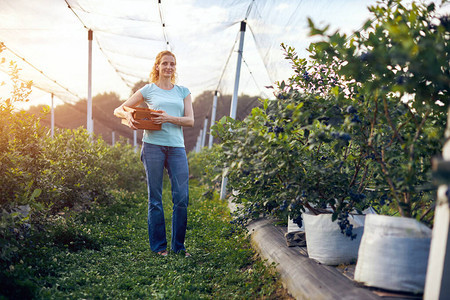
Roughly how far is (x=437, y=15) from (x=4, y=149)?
8.77ft

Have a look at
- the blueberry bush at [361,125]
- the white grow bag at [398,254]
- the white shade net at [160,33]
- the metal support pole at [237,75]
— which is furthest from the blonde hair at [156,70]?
the metal support pole at [237,75]

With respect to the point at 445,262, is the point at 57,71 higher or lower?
higher

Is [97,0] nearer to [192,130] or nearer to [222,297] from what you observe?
[222,297]

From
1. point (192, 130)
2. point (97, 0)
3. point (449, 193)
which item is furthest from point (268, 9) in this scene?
point (192, 130)

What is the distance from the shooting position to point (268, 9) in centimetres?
505

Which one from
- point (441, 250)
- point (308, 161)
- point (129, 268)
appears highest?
point (308, 161)

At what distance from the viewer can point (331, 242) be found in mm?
2227

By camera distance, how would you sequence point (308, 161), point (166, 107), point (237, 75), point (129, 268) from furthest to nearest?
point (237, 75) → point (166, 107) → point (129, 268) → point (308, 161)

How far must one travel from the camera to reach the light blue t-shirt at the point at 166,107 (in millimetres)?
3172

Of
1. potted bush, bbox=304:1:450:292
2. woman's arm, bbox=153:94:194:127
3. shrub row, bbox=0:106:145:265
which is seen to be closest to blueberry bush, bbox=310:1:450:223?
potted bush, bbox=304:1:450:292

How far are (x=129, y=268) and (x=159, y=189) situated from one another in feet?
2.26

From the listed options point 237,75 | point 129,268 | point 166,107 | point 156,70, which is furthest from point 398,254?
point 237,75

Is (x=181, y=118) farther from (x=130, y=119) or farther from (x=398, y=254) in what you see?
(x=398, y=254)

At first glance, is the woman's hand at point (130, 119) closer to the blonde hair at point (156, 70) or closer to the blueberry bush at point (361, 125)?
the blonde hair at point (156, 70)
